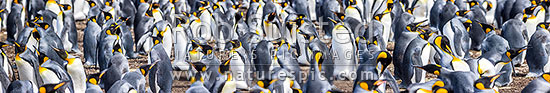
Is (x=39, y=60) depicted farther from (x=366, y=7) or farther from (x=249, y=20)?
(x=366, y=7)

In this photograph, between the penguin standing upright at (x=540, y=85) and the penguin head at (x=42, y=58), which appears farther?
the penguin head at (x=42, y=58)

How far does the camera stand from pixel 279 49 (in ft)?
25.5

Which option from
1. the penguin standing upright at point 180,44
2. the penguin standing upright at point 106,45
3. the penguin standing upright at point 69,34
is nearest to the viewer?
the penguin standing upright at point 106,45

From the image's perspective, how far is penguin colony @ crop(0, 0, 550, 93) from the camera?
641cm

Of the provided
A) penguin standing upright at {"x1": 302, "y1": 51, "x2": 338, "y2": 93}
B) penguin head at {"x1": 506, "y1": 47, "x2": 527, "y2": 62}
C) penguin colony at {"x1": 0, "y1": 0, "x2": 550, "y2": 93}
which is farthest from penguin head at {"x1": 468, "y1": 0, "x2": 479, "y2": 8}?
penguin standing upright at {"x1": 302, "y1": 51, "x2": 338, "y2": 93}

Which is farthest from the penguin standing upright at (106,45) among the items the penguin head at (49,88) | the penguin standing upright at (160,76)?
the penguin head at (49,88)

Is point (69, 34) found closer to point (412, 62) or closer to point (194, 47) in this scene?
point (194, 47)

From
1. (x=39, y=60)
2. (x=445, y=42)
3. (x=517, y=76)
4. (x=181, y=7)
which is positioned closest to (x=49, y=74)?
(x=39, y=60)

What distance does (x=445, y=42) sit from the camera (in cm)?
755

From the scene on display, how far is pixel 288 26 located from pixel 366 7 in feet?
9.49

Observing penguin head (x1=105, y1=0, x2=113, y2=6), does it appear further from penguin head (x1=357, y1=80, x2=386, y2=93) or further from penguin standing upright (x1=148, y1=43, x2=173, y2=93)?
penguin head (x1=357, y1=80, x2=386, y2=93)

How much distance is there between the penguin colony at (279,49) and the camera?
6.41 m

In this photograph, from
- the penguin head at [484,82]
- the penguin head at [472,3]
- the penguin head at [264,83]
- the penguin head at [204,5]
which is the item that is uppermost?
the penguin head at [204,5]

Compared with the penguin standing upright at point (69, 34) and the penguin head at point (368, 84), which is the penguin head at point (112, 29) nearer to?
the penguin standing upright at point (69, 34)
